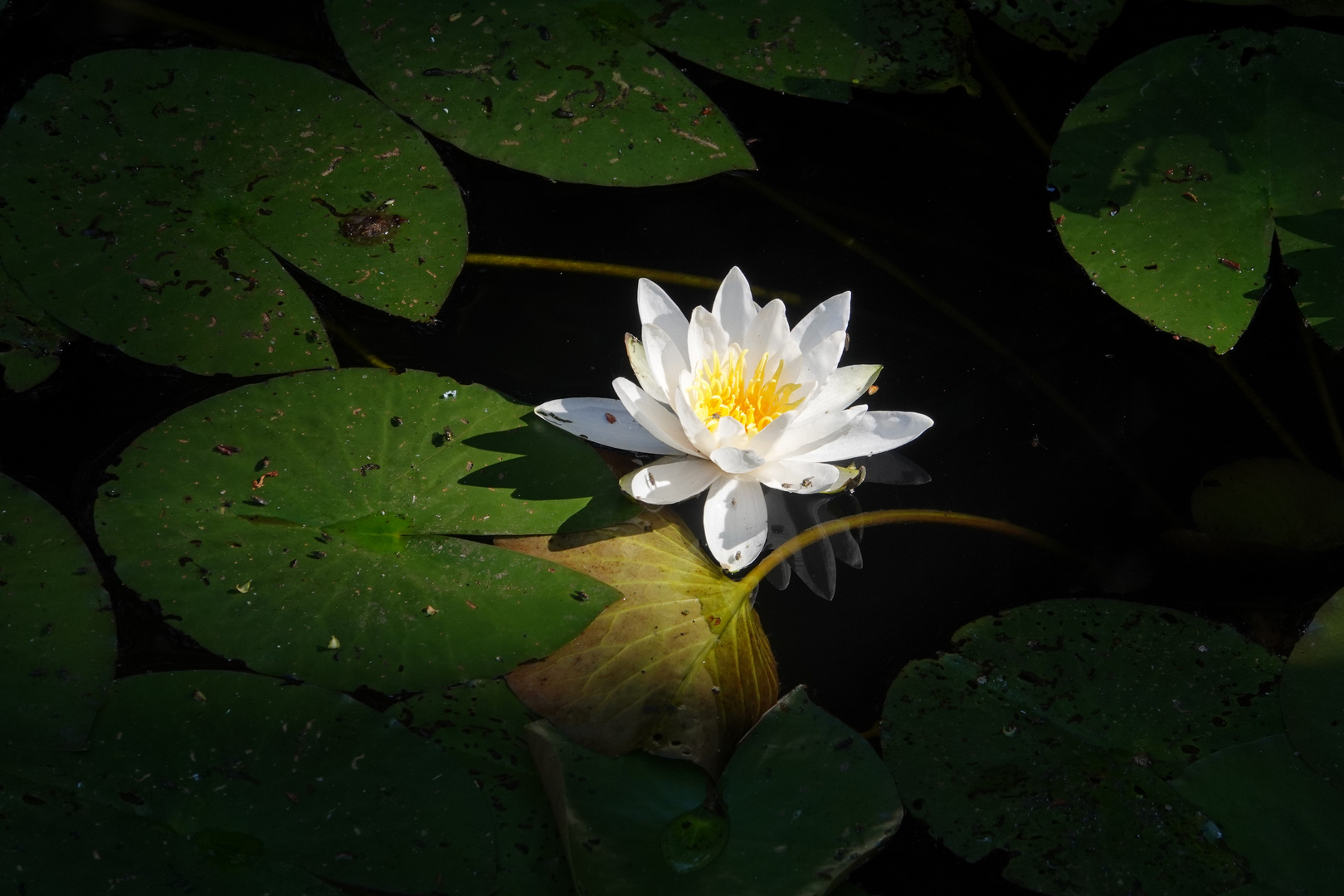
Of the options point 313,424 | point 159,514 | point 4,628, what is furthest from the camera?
point 313,424

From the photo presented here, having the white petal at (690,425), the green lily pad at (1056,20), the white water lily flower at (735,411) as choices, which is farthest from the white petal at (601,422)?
the green lily pad at (1056,20)

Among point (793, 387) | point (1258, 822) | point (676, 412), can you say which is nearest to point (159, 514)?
point (676, 412)

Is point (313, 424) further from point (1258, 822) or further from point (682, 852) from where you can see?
point (1258, 822)

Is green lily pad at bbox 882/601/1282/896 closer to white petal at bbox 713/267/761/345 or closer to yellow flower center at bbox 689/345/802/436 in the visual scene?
yellow flower center at bbox 689/345/802/436

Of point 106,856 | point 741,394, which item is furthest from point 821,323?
point 106,856

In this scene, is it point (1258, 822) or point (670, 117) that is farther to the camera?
point (670, 117)

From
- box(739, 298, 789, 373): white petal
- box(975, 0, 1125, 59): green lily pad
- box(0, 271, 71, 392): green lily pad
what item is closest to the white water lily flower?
box(739, 298, 789, 373): white petal

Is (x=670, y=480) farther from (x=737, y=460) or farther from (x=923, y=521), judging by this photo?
(x=923, y=521)
